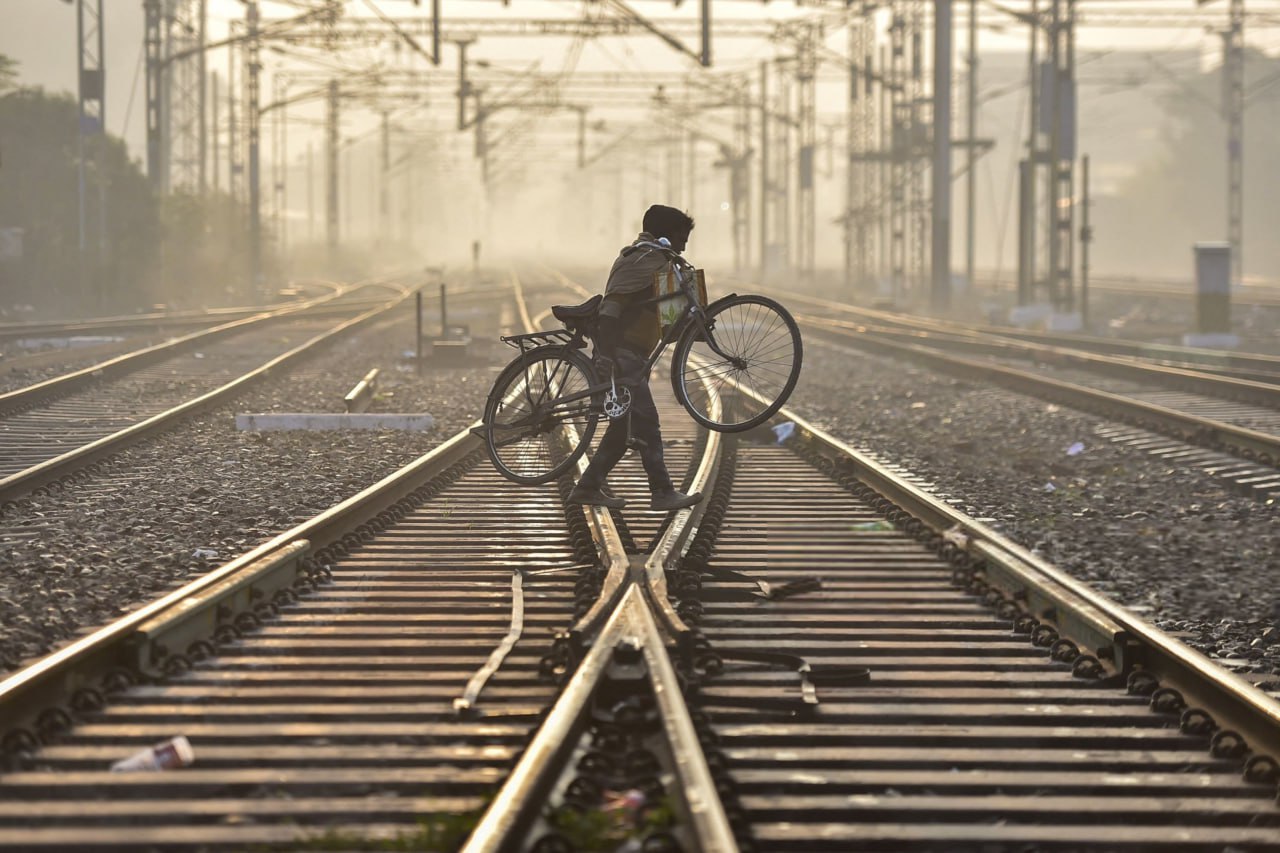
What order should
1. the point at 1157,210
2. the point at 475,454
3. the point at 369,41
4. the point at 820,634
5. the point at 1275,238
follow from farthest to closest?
1. the point at 1157,210
2. the point at 1275,238
3. the point at 369,41
4. the point at 475,454
5. the point at 820,634

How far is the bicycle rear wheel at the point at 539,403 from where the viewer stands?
8633 millimetres

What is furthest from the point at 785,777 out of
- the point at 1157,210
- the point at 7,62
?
the point at 1157,210

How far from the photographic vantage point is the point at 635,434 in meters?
8.35

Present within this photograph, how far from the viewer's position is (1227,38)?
4912 centimetres

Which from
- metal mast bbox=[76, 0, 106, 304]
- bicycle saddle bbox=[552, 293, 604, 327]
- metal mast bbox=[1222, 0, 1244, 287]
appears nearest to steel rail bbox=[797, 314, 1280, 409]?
bicycle saddle bbox=[552, 293, 604, 327]

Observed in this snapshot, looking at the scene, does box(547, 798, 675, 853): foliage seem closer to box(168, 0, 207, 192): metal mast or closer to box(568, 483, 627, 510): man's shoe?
box(568, 483, 627, 510): man's shoe

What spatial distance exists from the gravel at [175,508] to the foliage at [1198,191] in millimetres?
82290

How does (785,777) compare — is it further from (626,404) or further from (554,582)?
(626,404)

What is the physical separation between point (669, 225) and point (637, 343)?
0.64 metres

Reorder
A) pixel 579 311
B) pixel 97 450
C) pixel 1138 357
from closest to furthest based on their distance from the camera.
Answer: pixel 579 311, pixel 97 450, pixel 1138 357

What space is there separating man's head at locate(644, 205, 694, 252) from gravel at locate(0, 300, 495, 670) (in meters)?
2.54

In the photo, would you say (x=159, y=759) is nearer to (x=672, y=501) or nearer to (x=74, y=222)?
(x=672, y=501)

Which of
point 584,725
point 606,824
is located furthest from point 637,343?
point 606,824

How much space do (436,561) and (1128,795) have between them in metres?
3.90
